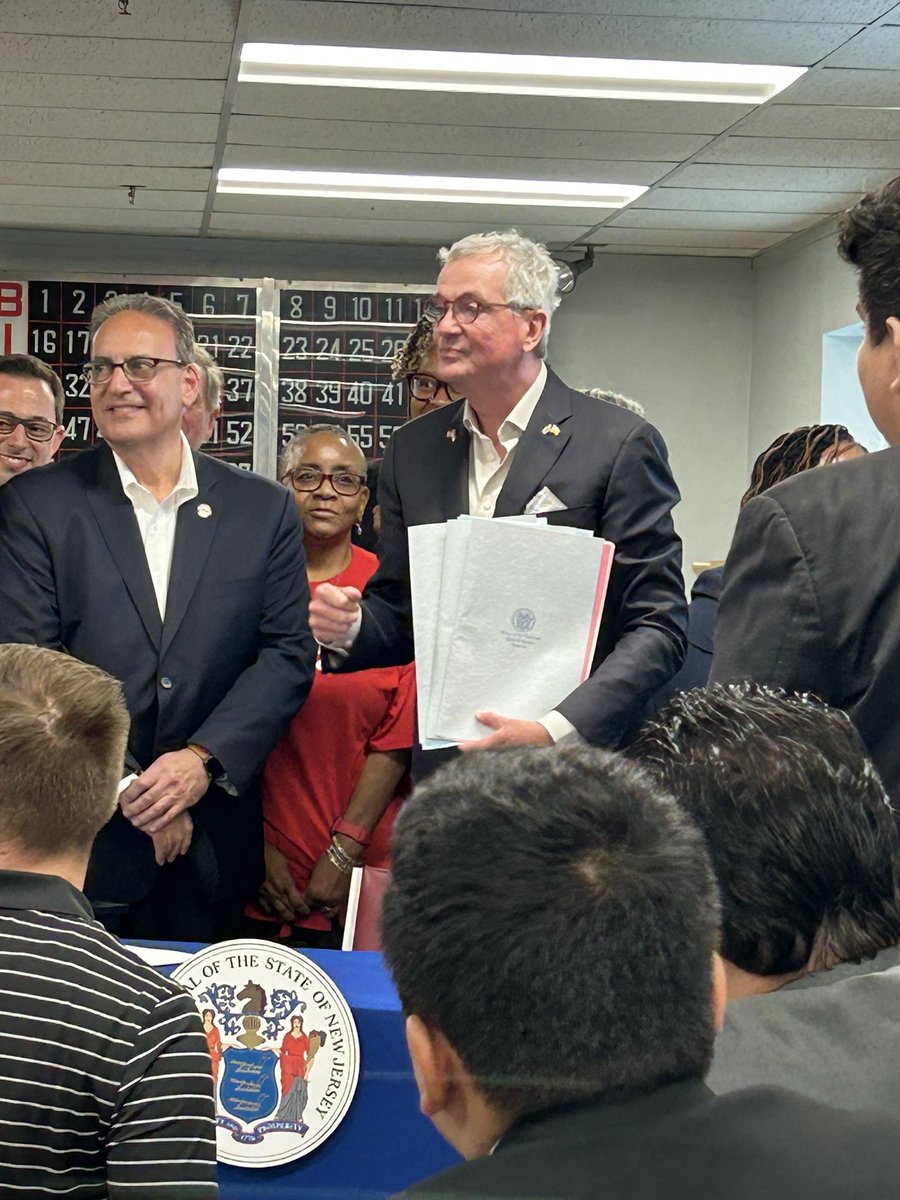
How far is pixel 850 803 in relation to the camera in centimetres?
105

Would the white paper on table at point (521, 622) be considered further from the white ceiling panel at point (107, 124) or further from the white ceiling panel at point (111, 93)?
the white ceiling panel at point (107, 124)

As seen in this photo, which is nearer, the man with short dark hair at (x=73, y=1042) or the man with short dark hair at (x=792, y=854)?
the man with short dark hair at (x=792, y=854)

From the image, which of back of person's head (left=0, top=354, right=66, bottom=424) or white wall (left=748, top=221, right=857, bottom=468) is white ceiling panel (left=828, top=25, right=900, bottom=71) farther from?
back of person's head (left=0, top=354, right=66, bottom=424)

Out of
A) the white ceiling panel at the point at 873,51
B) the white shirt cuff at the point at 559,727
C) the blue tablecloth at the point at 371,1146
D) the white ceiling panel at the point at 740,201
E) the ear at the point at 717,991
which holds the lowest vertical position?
the blue tablecloth at the point at 371,1146

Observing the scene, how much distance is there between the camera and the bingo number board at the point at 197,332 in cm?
687

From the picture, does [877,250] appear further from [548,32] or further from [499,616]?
[548,32]

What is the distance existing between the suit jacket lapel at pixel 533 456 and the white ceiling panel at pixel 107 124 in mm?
3342

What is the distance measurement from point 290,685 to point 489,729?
0.54m

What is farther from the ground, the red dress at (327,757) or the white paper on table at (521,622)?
the white paper on table at (521,622)

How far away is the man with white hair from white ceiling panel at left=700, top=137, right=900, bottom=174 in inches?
134

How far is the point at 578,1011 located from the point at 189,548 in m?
1.85

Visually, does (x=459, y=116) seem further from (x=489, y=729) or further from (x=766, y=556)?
(x=766, y=556)

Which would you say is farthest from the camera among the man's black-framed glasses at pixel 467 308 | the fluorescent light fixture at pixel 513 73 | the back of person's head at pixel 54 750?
the fluorescent light fixture at pixel 513 73

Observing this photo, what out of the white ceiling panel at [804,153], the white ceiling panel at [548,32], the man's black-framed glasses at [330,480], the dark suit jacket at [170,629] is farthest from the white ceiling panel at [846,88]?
the dark suit jacket at [170,629]
